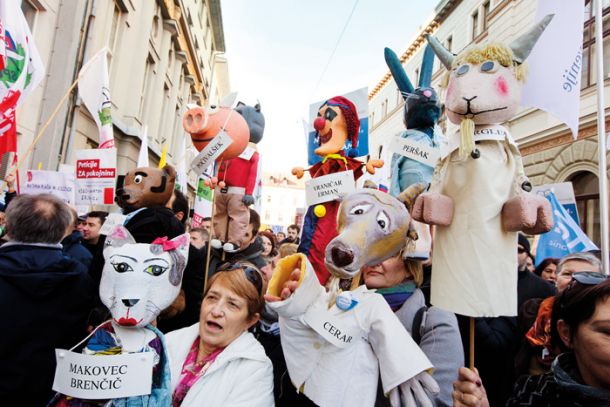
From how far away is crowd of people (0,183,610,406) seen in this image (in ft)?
4.38

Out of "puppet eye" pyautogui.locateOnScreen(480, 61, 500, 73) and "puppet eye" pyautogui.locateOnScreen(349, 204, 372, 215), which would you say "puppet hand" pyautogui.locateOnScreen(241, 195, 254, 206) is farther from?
"puppet eye" pyautogui.locateOnScreen(480, 61, 500, 73)

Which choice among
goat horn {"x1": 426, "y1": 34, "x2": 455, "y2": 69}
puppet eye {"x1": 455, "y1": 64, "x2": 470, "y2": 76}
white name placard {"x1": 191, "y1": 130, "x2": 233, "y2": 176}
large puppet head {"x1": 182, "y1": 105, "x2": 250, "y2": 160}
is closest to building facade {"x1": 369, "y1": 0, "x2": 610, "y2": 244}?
large puppet head {"x1": 182, "y1": 105, "x2": 250, "y2": 160}

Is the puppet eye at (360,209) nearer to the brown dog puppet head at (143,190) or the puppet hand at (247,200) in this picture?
the brown dog puppet head at (143,190)

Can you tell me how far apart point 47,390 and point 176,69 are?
16.2 m

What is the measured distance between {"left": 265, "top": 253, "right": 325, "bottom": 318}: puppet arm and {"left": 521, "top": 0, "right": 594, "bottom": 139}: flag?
1.38m

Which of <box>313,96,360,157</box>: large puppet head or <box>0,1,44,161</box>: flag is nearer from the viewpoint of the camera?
<box>313,96,360,157</box>: large puppet head

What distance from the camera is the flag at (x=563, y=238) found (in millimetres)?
3536

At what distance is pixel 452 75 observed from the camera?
1614mm

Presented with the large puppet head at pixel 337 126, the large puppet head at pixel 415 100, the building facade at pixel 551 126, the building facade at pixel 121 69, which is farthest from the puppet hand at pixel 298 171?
the building facade at pixel 551 126

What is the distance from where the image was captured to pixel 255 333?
2086 millimetres

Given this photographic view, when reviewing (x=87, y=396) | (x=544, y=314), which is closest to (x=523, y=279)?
(x=544, y=314)

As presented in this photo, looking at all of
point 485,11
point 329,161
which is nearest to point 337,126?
point 329,161

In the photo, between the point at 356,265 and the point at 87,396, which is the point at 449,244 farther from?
the point at 87,396

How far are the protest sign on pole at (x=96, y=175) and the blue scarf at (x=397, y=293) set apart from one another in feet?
11.6
